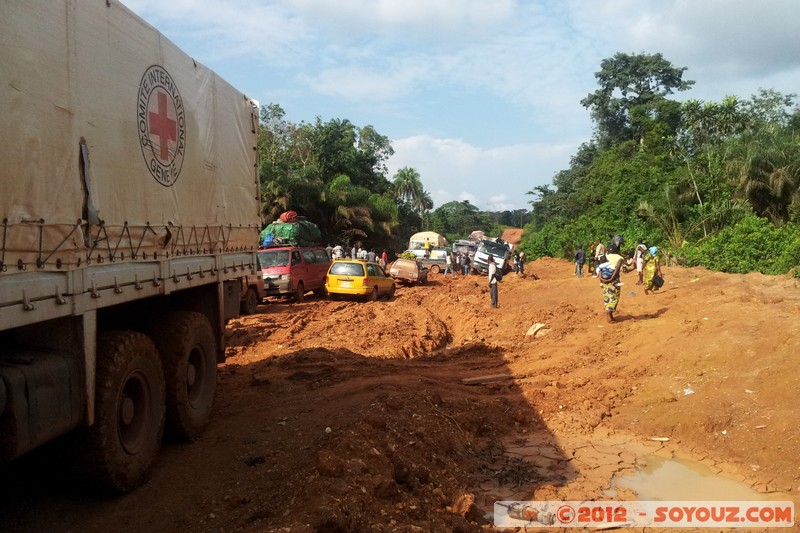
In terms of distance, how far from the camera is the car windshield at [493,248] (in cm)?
3494

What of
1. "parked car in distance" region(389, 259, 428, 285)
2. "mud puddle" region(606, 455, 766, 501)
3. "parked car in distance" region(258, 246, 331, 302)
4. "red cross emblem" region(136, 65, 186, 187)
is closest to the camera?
"red cross emblem" region(136, 65, 186, 187)

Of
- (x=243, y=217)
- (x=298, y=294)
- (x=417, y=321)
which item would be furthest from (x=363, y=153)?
(x=243, y=217)

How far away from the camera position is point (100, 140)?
4.67 m

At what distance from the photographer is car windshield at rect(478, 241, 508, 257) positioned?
34.9m

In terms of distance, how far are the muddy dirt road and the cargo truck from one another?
0.51m

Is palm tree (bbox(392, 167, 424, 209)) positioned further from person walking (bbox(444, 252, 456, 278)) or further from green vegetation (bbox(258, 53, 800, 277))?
person walking (bbox(444, 252, 456, 278))

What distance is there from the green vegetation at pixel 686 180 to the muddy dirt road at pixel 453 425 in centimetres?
856

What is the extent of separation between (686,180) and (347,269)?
17817mm

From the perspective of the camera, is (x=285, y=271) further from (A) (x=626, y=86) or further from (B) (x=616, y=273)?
(A) (x=626, y=86)

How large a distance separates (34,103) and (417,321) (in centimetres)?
1301

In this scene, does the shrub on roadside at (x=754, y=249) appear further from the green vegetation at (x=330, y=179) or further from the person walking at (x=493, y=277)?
the green vegetation at (x=330, y=179)

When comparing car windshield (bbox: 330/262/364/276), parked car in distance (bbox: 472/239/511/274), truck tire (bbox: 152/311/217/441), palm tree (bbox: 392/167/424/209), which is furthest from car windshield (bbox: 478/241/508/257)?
palm tree (bbox: 392/167/424/209)

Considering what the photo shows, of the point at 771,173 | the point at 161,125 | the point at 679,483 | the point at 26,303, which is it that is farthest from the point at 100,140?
the point at 771,173

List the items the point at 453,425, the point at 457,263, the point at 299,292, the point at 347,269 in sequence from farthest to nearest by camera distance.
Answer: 1. the point at 457,263
2. the point at 347,269
3. the point at 299,292
4. the point at 453,425
